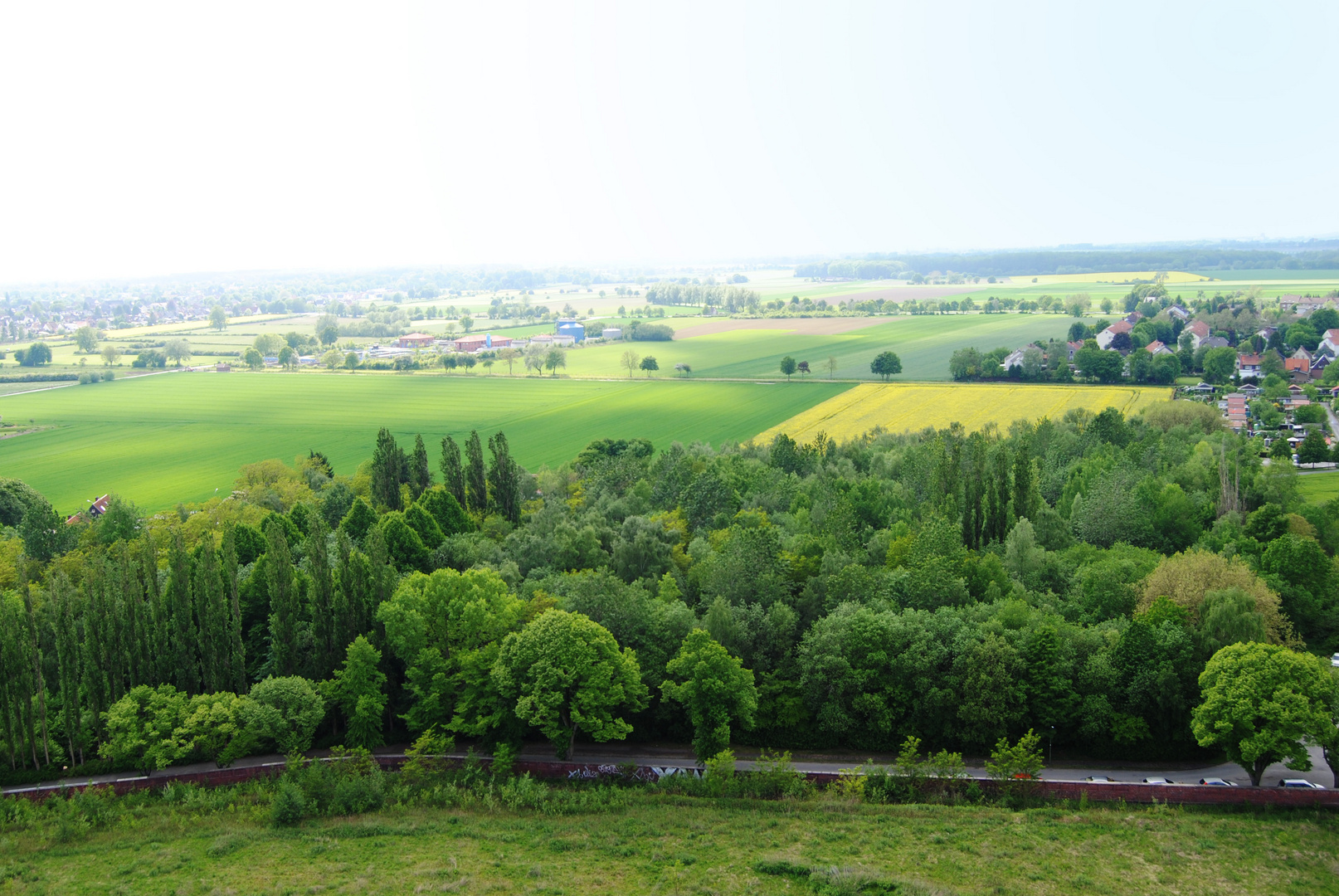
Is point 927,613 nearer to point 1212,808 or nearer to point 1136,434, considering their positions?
point 1212,808

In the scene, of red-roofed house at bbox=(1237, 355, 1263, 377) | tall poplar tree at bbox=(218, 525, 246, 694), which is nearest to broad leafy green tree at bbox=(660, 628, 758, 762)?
tall poplar tree at bbox=(218, 525, 246, 694)

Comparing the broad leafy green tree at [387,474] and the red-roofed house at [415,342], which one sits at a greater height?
the red-roofed house at [415,342]

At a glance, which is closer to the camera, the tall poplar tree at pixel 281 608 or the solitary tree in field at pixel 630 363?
the tall poplar tree at pixel 281 608

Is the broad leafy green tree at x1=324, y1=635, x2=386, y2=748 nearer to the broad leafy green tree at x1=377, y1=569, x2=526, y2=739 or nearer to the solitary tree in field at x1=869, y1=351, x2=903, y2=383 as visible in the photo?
the broad leafy green tree at x1=377, y1=569, x2=526, y2=739

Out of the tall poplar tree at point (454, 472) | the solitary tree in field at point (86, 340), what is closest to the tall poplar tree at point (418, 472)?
the tall poplar tree at point (454, 472)

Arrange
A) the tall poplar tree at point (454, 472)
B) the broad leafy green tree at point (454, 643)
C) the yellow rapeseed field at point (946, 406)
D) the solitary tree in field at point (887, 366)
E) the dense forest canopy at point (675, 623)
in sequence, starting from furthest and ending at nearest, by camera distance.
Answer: the solitary tree in field at point (887, 366) < the yellow rapeseed field at point (946, 406) < the tall poplar tree at point (454, 472) < the broad leafy green tree at point (454, 643) < the dense forest canopy at point (675, 623)

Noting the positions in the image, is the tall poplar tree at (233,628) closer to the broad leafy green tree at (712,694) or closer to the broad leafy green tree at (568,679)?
the broad leafy green tree at (568,679)
